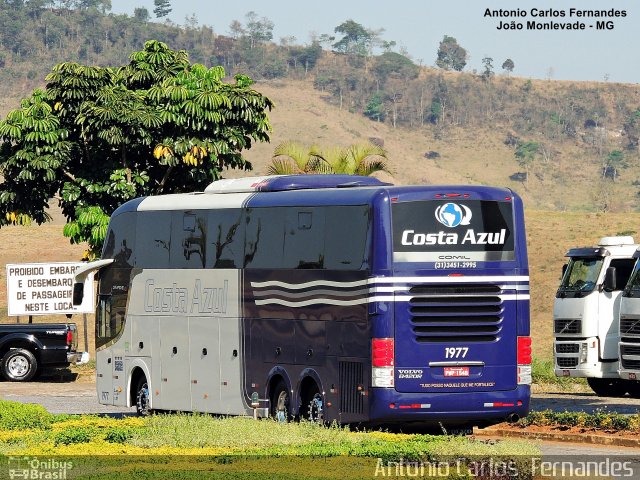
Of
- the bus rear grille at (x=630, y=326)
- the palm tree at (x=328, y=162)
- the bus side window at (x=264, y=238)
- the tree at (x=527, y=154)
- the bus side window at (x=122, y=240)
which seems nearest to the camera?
the bus side window at (x=264, y=238)

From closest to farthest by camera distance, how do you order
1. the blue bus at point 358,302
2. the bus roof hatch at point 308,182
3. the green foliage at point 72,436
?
1. the green foliage at point 72,436
2. the blue bus at point 358,302
3. the bus roof hatch at point 308,182

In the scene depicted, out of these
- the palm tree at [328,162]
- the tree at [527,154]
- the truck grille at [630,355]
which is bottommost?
the truck grille at [630,355]

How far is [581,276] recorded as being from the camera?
3006 centimetres

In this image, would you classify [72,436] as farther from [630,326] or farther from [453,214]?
[630,326]

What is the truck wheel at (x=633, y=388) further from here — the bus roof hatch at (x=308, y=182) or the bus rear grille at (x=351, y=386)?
the bus rear grille at (x=351, y=386)

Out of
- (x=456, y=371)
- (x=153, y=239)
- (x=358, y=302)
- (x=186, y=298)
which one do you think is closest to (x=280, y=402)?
(x=358, y=302)

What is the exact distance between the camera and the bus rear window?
20562mm

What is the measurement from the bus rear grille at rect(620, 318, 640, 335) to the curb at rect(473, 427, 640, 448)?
212 inches

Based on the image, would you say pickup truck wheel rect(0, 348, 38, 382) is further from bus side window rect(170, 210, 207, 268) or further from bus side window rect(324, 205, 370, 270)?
bus side window rect(324, 205, 370, 270)

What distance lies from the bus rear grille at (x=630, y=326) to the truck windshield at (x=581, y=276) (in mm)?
2068

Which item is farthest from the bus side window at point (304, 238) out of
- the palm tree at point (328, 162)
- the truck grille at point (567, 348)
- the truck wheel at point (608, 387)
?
the palm tree at point (328, 162)

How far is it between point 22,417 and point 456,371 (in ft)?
21.6

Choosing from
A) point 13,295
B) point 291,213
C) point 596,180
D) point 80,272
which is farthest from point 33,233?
point 596,180

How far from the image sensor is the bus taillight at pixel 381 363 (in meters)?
20.3
